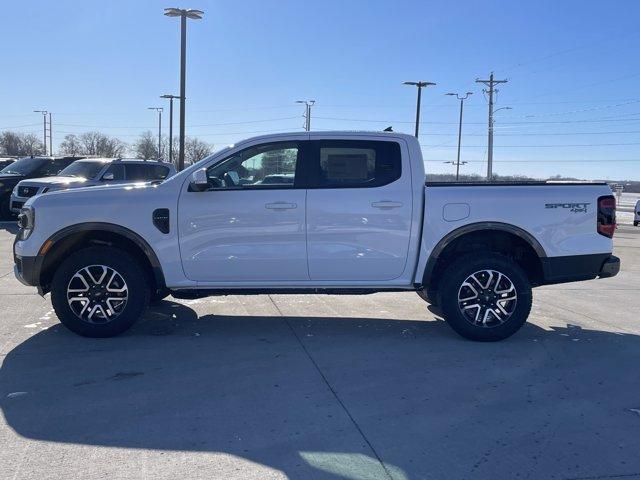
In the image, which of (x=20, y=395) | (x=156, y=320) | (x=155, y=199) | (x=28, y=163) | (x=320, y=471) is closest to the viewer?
(x=320, y=471)

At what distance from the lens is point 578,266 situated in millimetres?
6137

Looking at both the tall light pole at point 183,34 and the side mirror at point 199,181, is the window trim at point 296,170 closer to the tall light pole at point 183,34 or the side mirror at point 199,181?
the side mirror at point 199,181

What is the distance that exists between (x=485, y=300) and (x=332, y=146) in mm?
2138

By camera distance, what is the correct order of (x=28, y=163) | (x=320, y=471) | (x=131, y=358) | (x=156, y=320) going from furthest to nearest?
(x=28, y=163)
(x=156, y=320)
(x=131, y=358)
(x=320, y=471)

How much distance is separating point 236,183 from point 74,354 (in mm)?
2148

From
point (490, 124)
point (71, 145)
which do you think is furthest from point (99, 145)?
point (490, 124)

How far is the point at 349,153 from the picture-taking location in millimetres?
6117

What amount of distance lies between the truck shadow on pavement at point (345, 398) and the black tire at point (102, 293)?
0.14 meters

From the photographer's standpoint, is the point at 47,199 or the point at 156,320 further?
the point at 156,320

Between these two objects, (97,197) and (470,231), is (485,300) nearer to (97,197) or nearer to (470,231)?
(470,231)

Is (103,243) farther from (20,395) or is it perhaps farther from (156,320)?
(20,395)

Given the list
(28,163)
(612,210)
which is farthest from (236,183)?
(28,163)

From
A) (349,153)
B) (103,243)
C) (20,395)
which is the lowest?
(20,395)

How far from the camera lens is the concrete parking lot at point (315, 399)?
11.6 feet
